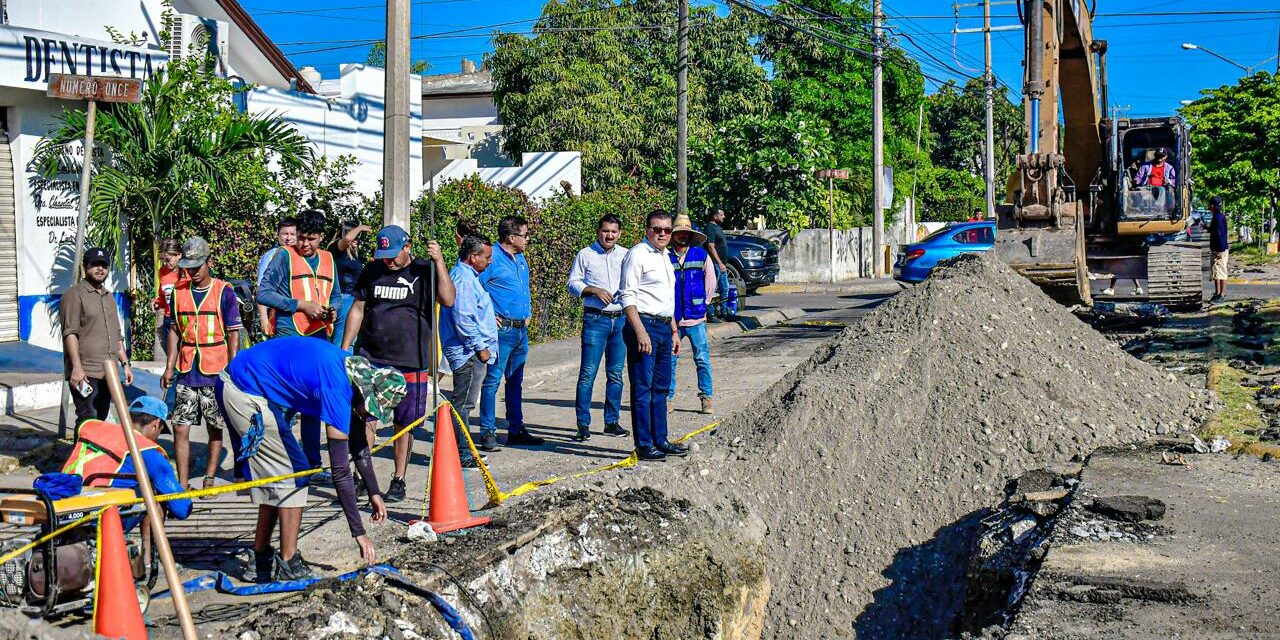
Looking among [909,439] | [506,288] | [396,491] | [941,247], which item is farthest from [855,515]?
[941,247]

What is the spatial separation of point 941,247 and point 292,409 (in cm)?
1995

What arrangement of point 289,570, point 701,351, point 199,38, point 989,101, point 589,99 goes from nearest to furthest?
point 289,570
point 701,351
point 199,38
point 589,99
point 989,101

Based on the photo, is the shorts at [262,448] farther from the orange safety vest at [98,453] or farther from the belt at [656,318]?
the belt at [656,318]

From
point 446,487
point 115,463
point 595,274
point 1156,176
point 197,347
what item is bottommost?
point 446,487

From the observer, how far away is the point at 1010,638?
508 cm

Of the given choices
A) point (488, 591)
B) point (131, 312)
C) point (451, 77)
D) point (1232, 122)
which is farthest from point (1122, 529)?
point (451, 77)

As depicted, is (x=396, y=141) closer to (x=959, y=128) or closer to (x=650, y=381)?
(x=650, y=381)

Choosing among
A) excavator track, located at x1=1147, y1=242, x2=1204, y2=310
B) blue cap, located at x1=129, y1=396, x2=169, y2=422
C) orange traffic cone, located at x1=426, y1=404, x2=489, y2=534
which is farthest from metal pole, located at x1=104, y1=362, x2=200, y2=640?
excavator track, located at x1=1147, y1=242, x2=1204, y2=310

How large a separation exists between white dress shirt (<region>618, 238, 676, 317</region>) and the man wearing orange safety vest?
84.8 inches

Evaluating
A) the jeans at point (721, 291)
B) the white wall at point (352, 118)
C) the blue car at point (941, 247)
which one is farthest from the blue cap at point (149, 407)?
the blue car at point (941, 247)

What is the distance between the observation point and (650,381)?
9.01 m

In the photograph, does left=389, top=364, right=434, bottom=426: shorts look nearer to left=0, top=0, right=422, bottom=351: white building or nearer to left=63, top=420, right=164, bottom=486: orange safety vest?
left=63, top=420, right=164, bottom=486: orange safety vest

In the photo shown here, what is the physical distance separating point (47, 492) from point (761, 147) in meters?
28.2

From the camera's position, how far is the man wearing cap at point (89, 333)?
8406mm
